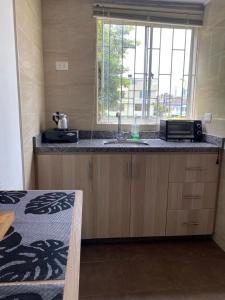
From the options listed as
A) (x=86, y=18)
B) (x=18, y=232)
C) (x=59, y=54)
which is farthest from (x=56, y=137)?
(x=18, y=232)

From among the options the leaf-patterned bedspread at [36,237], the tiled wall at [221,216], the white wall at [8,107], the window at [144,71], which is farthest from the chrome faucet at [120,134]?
the leaf-patterned bedspread at [36,237]

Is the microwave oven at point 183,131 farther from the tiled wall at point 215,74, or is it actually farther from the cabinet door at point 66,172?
the cabinet door at point 66,172

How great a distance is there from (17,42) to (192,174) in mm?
1732

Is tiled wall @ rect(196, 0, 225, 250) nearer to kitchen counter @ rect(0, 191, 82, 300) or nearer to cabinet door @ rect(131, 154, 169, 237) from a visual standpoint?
cabinet door @ rect(131, 154, 169, 237)

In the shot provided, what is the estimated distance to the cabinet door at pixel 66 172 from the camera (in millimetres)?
1957

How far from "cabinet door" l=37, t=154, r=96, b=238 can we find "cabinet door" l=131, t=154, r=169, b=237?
402 millimetres

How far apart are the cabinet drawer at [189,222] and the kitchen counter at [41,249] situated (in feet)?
4.64

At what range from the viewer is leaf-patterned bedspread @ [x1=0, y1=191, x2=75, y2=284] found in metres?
0.55

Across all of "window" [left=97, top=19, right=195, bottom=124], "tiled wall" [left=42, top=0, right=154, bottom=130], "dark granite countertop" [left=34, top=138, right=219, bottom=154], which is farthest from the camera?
"window" [left=97, top=19, right=195, bottom=124]

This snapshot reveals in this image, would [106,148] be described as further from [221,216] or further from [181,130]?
[221,216]

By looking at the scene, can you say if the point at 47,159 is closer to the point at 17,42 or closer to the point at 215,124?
the point at 17,42

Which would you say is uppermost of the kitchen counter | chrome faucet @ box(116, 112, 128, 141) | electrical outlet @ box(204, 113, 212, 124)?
electrical outlet @ box(204, 113, 212, 124)

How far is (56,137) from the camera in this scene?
2.11 metres

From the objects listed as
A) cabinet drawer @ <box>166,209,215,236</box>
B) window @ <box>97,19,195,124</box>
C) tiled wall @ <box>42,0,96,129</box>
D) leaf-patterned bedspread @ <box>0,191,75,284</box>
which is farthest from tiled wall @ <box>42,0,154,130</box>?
leaf-patterned bedspread @ <box>0,191,75,284</box>
